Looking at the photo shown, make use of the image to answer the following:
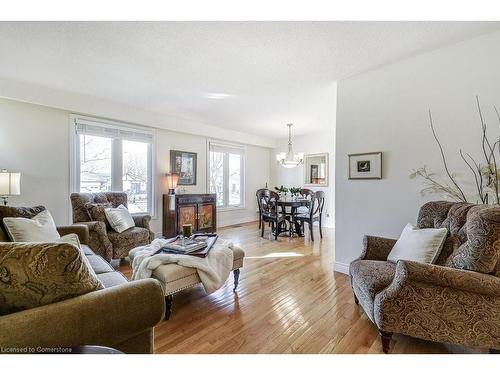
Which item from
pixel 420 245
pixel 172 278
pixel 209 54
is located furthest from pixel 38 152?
pixel 420 245

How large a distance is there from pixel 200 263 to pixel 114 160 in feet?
10.6

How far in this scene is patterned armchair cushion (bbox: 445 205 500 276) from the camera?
1.42 metres

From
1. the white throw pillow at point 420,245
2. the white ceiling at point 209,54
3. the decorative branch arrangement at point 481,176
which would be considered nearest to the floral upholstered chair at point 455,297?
the white throw pillow at point 420,245

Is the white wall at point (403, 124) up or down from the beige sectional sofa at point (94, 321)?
up

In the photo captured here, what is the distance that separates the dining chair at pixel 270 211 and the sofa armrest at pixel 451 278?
11.0 ft

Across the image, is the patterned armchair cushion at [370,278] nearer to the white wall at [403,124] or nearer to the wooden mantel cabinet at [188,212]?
the white wall at [403,124]

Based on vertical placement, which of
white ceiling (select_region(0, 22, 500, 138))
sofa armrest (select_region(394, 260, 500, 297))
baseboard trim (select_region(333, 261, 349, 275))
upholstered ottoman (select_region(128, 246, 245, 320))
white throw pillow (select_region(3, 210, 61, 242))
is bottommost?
baseboard trim (select_region(333, 261, 349, 275))

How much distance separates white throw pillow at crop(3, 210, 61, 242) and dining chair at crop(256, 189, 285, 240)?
3419 mm

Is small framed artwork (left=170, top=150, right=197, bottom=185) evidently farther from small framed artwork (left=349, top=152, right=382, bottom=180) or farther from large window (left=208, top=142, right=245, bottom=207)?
small framed artwork (left=349, top=152, right=382, bottom=180)

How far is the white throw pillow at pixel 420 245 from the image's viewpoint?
1.81 metres

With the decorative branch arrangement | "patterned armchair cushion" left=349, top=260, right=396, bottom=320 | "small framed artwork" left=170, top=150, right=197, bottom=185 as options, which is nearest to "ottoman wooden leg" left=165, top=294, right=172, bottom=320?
"patterned armchair cushion" left=349, top=260, right=396, bottom=320

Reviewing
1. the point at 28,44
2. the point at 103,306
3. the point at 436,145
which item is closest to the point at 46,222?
the point at 28,44

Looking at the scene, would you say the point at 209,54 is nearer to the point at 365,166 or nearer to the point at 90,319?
the point at 365,166
